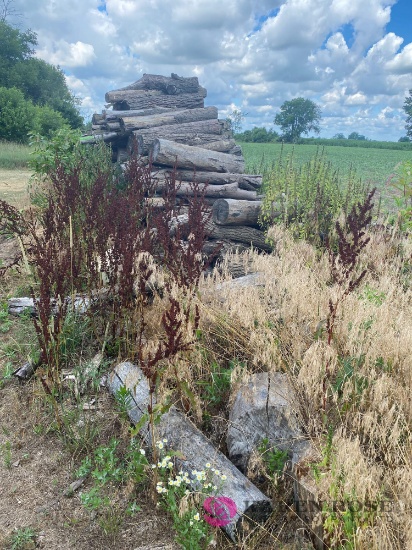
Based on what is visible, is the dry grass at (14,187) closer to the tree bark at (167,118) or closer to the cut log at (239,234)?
the tree bark at (167,118)

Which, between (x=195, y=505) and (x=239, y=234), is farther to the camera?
(x=239, y=234)

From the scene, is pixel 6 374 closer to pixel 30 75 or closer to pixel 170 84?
pixel 170 84

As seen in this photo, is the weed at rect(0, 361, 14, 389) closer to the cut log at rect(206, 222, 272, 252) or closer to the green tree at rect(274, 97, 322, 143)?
the cut log at rect(206, 222, 272, 252)

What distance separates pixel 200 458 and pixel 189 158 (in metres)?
8.05

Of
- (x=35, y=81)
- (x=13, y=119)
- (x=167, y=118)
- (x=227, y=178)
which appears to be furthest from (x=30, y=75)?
(x=227, y=178)

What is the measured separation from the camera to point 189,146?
10.5 metres

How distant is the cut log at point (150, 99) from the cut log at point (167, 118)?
4.69 ft

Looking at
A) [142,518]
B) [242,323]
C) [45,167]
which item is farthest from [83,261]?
[45,167]

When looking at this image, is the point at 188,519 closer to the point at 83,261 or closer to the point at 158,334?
the point at 158,334

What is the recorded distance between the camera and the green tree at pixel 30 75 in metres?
39.1

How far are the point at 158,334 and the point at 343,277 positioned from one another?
188 centimetres

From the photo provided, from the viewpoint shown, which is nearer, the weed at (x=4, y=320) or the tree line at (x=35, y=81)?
the weed at (x=4, y=320)

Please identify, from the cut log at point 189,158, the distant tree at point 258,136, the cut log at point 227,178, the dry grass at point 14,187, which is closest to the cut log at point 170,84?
the dry grass at point 14,187

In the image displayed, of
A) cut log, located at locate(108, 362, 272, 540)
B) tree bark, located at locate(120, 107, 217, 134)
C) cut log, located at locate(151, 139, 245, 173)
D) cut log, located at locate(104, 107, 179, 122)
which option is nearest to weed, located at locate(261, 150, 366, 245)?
cut log, located at locate(151, 139, 245, 173)
